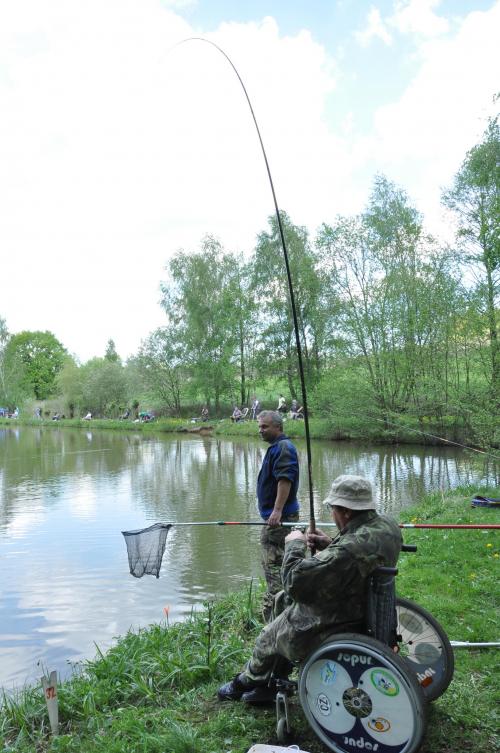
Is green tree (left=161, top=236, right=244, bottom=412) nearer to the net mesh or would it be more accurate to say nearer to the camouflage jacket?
the net mesh

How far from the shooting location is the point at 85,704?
12.7 ft

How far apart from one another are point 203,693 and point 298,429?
26.8 m

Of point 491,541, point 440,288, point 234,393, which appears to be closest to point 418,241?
point 440,288

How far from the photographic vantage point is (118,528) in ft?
35.8

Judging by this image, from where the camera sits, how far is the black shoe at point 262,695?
3377 millimetres

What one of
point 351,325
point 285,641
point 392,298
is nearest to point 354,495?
point 285,641

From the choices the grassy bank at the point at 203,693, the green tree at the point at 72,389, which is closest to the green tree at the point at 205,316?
the green tree at the point at 72,389

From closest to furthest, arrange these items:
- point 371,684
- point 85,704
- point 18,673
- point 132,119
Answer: point 371,684 < point 85,704 < point 132,119 < point 18,673

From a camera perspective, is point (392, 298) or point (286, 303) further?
point (286, 303)

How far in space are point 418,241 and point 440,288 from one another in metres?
8.32

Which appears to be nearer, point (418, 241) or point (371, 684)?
point (371, 684)

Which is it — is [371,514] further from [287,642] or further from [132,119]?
[132,119]

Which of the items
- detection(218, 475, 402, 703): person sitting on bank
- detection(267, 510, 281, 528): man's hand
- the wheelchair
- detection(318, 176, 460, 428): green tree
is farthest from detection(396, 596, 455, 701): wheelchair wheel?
detection(318, 176, 460, 428): green tree

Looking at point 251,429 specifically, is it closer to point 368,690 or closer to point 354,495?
point 354,495
